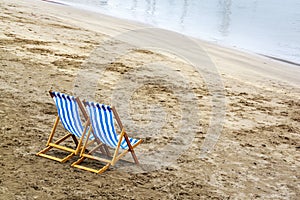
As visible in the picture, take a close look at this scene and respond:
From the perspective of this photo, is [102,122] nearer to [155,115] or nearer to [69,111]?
[69,111]

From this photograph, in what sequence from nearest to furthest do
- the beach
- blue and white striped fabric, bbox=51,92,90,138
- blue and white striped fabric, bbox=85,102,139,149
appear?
blue and white striped fabric, bbox=85,102,139,149, the beach, blue and white striped fabric, bbox=51,92,90,138

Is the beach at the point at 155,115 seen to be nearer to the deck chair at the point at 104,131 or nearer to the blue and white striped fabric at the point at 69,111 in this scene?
the deck chair at the point at 104,131

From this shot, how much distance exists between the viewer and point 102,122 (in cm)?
549

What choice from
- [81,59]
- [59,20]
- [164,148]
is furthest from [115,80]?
[59,20]

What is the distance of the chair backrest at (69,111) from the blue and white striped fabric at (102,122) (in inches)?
9.5

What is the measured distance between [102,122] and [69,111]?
1.73ft

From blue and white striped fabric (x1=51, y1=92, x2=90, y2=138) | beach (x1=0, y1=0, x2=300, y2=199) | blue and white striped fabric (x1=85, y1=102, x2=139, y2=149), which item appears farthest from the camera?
blue and white striped fabric (x1=51, y1=92, x2=90, y2=138)

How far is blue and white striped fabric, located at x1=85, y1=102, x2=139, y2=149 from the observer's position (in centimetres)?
538

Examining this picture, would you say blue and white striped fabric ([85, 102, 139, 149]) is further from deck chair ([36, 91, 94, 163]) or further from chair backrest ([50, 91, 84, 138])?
chair backrest ([50, 91, 84, 138])

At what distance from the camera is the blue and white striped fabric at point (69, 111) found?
18.4ft

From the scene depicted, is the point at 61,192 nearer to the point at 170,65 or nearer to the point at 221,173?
the point at 221,173

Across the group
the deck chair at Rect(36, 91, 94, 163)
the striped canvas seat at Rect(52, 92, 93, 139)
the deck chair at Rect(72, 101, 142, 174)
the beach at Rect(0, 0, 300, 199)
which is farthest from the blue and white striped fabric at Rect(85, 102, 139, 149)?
the beach at Rect(0, 0, 300, 199)

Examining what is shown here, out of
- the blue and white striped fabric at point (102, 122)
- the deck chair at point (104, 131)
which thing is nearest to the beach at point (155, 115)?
the deck chair at point (104, 131)

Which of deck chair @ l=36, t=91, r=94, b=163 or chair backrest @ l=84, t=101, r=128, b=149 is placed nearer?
chair backrest @ l=84, t=101, r=128, b=149
